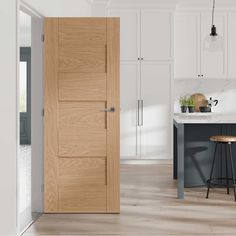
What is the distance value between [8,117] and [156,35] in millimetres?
4871

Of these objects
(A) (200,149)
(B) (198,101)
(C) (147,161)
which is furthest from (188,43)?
(A) (200,149)

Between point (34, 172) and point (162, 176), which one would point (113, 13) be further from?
point (34, 172)

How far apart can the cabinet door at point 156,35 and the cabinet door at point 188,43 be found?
0.81 feet

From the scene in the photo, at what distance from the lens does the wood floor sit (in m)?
4.21

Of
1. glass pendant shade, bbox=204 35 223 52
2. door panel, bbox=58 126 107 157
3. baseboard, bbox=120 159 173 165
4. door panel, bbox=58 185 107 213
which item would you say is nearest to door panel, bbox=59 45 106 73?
door panel, bbox=58 126 107 157

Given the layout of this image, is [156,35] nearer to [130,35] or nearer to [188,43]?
[130,35]

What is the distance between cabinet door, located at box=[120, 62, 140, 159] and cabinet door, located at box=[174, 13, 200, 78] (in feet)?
2.53

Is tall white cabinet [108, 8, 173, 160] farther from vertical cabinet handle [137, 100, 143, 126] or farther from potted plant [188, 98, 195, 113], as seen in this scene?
potted plant [188, 98, 195, 113]

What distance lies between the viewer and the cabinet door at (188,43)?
328 inches

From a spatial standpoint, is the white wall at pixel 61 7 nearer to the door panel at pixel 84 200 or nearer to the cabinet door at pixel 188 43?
the cabinet door at pixel 188 43

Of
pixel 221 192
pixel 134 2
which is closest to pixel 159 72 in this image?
pixel 134 2

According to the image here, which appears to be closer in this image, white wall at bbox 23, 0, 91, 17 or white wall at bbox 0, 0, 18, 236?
white wall at bbox 0, 0, 18, 236

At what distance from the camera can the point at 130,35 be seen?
26.8 feet

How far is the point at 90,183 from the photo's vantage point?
4828 millimetres
